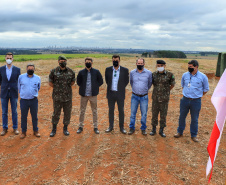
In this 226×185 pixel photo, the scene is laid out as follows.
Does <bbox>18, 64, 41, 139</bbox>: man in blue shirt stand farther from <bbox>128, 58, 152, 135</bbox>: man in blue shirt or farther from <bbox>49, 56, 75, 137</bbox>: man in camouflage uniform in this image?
<bbox>128, 58, 152, 135</bbox>: man in blue shirt

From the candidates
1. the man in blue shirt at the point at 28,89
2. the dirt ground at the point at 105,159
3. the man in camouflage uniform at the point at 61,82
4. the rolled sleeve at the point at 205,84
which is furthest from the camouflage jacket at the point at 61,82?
the rolled sleeve at the point at 205,84

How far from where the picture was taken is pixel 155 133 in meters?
5.70

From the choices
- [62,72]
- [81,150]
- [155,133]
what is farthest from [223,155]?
[62,72]

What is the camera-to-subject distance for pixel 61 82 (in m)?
5.03

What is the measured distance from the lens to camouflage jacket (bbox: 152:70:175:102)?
16.8ft

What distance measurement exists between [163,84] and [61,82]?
260 centimetres

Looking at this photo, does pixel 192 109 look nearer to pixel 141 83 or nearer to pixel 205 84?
pixel 205 84

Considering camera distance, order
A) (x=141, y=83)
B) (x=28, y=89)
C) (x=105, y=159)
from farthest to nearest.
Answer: (x=141, y=83) → (x=28, y=89) → (x=105, y=159)

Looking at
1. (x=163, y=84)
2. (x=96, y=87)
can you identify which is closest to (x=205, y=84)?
(x=163, y=84)

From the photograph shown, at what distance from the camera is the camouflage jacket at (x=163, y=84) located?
5.12 m

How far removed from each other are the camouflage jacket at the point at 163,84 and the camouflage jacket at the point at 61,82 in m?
2.23

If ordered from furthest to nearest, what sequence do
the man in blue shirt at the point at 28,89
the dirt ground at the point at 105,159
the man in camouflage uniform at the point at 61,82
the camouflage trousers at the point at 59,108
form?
the camouflage trousers at the point at 59,108
the man in camouflage uniform at the point at 61,82
the man in blue shirt at the point at 28,89
the dirt ground at the point at 105,159

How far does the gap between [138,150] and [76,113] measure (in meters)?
3.61

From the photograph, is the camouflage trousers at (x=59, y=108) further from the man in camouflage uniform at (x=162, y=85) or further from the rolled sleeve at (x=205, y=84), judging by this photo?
the rolled sleeve at (x=205, y=84)
